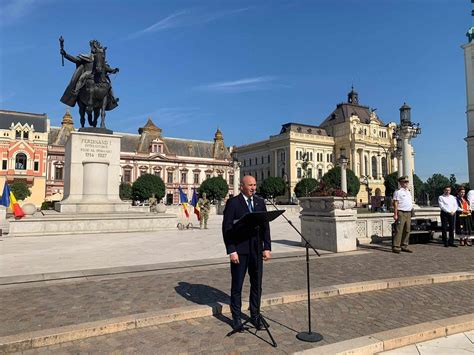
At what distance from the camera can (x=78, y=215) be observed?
53.8ft

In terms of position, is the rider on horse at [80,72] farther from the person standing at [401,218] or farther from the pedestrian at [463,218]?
the pedestrian at [463,218]

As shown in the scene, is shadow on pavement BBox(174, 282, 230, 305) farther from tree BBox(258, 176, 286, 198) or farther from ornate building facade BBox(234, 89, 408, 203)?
ornate building facade BBox(234, 89, 408, 203)

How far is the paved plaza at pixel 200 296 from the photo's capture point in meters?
3.97

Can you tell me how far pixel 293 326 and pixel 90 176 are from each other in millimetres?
16529

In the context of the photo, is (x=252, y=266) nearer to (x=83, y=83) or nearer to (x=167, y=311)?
(x=167, y=311)

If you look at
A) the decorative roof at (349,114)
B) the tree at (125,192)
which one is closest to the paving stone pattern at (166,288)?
the tree at (125,192)

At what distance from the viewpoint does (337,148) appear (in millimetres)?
96125

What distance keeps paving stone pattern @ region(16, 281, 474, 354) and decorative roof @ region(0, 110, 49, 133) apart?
72.6 meters

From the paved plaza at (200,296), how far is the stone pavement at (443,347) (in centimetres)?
40

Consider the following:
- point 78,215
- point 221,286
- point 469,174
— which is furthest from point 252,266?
point 469,174

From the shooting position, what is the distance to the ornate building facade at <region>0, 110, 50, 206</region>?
196 ft

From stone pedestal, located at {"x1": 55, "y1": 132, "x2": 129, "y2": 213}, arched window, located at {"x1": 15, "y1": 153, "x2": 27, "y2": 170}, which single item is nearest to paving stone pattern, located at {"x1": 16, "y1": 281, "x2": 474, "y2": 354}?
stone pedestal, located at {"x1": 55, "y1": 132, "x2": 129, "y2": 213}

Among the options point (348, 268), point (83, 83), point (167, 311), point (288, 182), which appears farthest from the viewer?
point (288, 182)

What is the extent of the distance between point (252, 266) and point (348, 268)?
4217 millimetres
